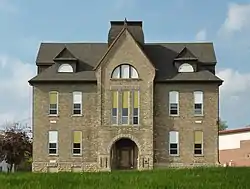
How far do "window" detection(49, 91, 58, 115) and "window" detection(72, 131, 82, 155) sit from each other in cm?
276

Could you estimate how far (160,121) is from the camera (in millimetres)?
59906

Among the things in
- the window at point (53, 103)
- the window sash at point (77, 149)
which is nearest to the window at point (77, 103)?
the window at point (53, 103)

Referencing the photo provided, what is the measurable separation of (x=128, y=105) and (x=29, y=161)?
65.5 ft

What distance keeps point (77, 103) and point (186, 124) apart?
33.6 ft

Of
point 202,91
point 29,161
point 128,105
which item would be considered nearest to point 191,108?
point 202,91

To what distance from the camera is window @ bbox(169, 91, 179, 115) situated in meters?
60.1

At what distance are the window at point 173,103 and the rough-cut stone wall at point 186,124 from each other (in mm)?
279

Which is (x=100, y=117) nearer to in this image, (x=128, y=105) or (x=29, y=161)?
(x=128, y=105)

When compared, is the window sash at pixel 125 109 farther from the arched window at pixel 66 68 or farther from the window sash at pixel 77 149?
the arched window at pixel 66 68

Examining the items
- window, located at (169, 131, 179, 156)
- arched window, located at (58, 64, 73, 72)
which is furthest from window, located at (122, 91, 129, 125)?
arched window, located at (58, 64, 73, 72)

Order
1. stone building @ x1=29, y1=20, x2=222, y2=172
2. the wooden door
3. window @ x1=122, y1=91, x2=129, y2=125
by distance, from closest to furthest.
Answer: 1. window @ x1=122, y1=91, x2=129, y2=125
2. stone building @ x1=29, y1=20, x2=222, y2=172
3. the wooden door

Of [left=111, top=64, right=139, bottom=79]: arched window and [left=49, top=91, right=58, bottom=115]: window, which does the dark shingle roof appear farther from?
[left=111, top=64, right=139, bottom=79]: arched window

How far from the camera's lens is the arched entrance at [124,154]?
60.5 m

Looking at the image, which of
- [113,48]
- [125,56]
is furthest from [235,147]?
[113,48]
